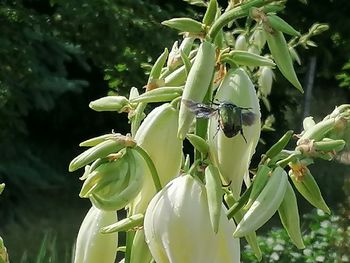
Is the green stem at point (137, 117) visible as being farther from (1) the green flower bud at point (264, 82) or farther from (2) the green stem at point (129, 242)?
(1) the green flower bud at point (264, 82)

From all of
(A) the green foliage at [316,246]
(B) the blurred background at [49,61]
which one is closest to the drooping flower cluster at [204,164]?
(B) the blurred background at [49,61]

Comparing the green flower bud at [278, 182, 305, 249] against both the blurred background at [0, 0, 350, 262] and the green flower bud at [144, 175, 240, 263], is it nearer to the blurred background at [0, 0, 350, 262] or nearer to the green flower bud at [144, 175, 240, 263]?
the green flower bud at [144, 175, 240, 263]

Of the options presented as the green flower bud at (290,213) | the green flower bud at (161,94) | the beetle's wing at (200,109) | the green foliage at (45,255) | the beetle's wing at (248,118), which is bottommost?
the green foliage at (45,255)

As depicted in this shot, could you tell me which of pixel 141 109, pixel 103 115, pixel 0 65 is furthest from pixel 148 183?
pixel 103 115

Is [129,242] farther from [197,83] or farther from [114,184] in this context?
[197,83]

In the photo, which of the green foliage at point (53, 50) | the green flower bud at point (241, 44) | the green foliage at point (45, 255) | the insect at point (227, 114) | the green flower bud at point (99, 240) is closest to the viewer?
the insect at point (227, 114)

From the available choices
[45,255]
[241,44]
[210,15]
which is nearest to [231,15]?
[210,15]
